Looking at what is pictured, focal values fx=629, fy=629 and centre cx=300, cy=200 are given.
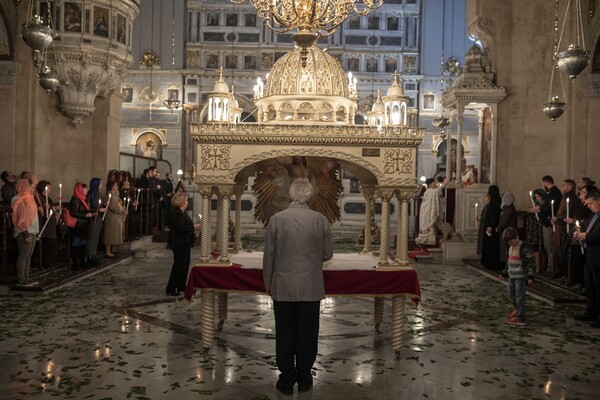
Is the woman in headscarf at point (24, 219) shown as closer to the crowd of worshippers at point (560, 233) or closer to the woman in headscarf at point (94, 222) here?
the woman in headscarf at point (94, 222)

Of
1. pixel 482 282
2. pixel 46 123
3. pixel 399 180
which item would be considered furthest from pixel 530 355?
pixel 46 123

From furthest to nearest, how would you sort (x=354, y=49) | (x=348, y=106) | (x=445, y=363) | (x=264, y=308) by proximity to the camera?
(x=354, y=49), (x=264, y=308), (x=348, y=106), (x=445, y=363)

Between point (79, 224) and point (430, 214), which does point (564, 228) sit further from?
point (79, 224)

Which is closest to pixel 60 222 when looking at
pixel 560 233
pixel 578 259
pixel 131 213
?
pixel 131 213

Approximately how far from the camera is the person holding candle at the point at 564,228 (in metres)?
10.2

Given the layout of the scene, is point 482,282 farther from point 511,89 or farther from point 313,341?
point 313,341

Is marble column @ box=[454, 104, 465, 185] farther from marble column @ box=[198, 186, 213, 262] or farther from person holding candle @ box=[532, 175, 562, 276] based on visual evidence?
marble column @ box=[198, 186, 213, 262]

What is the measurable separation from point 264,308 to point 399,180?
3439 mm

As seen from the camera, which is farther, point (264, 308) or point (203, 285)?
point (264, 308)

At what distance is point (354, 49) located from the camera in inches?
1097

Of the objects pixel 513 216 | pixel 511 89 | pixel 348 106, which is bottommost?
pixel 513 216

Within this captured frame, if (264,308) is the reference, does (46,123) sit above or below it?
above

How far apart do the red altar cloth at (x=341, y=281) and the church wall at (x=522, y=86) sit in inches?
354

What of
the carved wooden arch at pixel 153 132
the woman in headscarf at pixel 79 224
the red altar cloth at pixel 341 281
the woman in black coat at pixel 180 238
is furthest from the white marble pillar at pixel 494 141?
the carved wooden arch at pixel 153 132
